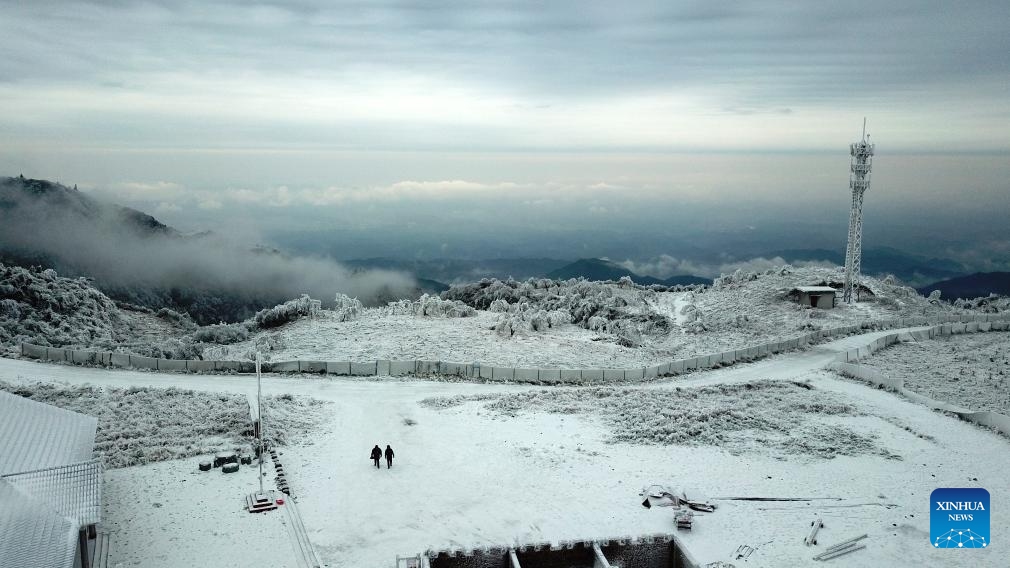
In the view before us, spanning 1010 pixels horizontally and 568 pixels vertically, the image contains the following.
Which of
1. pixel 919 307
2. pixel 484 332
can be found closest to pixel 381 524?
pixel 484 332

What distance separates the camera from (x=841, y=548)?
2198cm

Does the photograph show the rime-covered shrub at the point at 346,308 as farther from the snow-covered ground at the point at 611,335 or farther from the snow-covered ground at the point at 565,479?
the snow-covered ground at the point at 565,479

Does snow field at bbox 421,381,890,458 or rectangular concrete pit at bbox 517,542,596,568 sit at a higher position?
snow field at bbox 421,381,890,458

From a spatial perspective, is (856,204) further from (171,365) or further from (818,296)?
(171,365)

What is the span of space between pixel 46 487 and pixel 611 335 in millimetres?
42091

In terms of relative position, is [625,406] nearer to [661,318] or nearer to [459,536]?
[459,536]

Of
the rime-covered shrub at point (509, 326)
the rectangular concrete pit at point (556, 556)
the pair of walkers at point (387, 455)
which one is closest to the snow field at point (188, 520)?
the pair of walkers at point (387, 455)

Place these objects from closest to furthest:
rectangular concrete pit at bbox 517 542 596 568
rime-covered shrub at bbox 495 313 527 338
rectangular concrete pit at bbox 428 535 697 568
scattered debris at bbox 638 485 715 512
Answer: rectangular concrete pit at bbox 428 535 697 568, rectangular concrete pit at bbox 517 542 596 568, scattered debris at bbox 638 485 715 512, rime-covered shrub at bbox 495 313 527 338

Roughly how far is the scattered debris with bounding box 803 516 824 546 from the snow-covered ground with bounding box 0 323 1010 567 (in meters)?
0.25

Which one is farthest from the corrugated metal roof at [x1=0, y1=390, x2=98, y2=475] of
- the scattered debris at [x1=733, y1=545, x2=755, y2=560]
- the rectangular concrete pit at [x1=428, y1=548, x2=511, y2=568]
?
the scattered debris at [x1=733, y1=545, x2=755, y2=560]

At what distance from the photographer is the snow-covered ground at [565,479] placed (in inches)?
875

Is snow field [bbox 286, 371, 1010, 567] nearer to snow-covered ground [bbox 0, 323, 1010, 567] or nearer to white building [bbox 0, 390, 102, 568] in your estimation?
snow-covered ground [bbox 0, 323, 1010, 567]

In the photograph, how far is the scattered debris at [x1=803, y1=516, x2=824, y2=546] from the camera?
880 inches

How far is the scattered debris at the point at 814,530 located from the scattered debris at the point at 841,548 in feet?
1.69
